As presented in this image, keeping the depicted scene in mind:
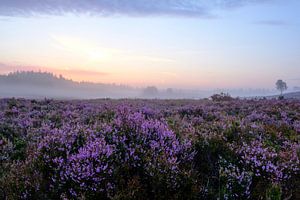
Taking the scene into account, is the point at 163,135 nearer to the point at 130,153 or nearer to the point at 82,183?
the point at 130,153

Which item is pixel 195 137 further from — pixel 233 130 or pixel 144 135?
pixel 233 130

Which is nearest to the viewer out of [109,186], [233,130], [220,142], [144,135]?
[109,186]

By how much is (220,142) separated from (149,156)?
173cm

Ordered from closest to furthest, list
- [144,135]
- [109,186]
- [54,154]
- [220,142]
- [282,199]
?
[109,186] → [282,199] → [54,154] → [144,135] → [220,142]

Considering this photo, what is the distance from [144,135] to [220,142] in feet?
4.60

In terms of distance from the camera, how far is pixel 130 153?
4852 mm

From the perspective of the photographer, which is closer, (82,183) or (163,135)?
(82,183)

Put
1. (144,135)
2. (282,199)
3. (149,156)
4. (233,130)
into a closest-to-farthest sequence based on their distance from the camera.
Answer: (282,199) < (149,156) < (144,135) < (233,130)

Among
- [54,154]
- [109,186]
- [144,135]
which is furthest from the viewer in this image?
[144,135]

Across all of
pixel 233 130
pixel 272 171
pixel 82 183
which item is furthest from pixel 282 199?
pixel 233 130

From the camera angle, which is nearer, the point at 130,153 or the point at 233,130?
the point at 130,153

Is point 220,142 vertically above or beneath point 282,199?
above

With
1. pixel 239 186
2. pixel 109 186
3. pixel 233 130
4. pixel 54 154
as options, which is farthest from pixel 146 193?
pixel 233 130

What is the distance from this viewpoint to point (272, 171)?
494 centimetres
